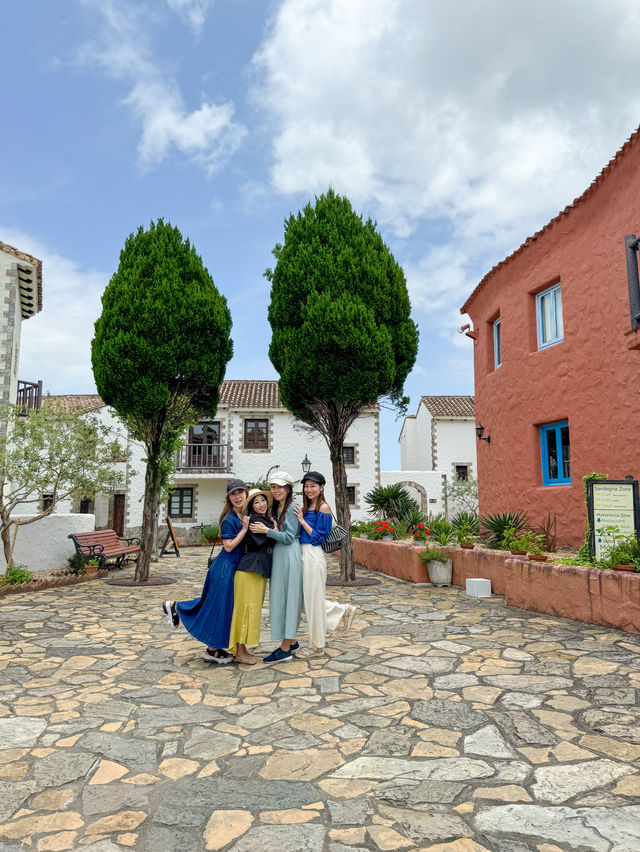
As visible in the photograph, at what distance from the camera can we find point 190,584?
11727 millimetres

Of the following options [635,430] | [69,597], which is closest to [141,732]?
[69,597]

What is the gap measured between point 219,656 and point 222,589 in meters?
0.74

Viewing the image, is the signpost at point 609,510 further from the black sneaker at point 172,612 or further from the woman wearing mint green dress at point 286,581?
the black sneaker at point 172,612

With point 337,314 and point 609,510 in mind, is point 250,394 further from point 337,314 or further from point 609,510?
point 609,510

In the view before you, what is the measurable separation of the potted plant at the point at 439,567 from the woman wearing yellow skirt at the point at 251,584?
18.3 feet

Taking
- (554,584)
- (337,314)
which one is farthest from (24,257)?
(554,584)

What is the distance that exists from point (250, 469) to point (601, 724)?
23.8m

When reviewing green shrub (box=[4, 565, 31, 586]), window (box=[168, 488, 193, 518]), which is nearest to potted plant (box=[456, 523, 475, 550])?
green shrub (box=[4, 565, 31, 586])

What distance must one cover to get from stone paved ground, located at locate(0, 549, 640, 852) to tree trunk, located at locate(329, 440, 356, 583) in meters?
4.55

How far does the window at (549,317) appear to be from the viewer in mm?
11523

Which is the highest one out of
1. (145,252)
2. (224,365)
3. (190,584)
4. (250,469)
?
(145,252)

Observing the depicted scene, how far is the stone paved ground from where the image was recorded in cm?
281

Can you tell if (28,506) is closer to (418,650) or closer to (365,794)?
(418,650)

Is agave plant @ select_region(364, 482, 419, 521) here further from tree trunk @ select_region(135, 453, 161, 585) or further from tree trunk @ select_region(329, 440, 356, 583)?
tree trunk @ select_region(135, 453, 161, 585)
